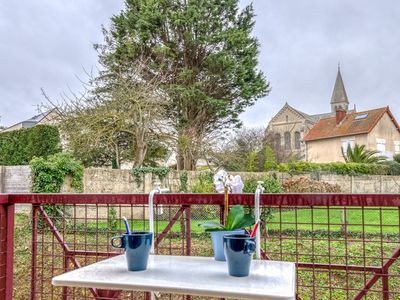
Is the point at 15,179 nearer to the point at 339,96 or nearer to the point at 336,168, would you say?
the point at 336,168

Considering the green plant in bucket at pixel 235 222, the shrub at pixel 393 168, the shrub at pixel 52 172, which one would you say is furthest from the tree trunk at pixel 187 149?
the green plant in bucket at pixel 235 222

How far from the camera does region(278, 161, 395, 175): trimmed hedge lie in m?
13.1

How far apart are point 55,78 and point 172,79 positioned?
4073mm

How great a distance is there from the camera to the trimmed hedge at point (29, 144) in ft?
27.7

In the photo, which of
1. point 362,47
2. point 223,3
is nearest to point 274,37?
point 223,3

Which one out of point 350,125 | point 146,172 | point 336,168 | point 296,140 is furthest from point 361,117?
point 146,172

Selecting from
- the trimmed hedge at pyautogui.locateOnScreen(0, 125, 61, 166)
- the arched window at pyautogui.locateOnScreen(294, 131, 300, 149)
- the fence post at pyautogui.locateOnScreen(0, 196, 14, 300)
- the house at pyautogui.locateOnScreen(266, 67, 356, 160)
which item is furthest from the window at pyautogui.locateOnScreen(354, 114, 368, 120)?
the fence post at pyautogui.locateOnScreen(0, 196, 14, 300)

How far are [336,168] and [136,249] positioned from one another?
13687 millimetres

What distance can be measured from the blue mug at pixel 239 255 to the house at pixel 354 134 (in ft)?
69.8

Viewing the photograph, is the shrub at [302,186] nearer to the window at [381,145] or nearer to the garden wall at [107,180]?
the garden wall at [107,180]

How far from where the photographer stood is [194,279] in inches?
42.5

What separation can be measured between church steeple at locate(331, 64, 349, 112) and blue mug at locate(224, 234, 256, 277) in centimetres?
3435

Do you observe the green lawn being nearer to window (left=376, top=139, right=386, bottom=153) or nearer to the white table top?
the white table top

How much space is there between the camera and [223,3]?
44.6ft
